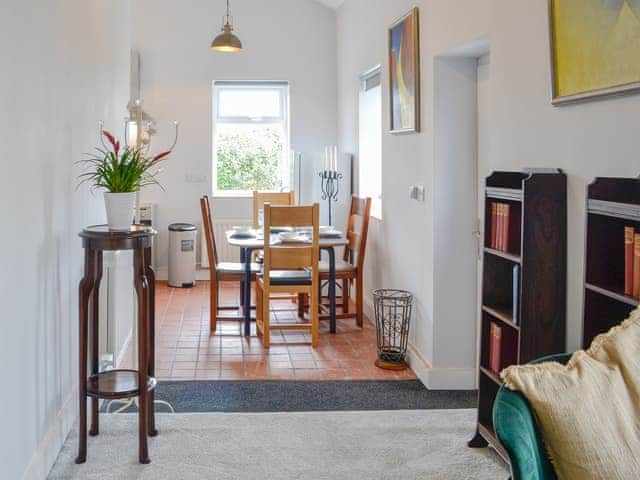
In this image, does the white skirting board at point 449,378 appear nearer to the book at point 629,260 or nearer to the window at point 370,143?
the book at point 629,260

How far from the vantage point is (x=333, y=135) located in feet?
25.9

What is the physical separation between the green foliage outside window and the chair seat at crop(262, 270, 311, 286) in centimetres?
267

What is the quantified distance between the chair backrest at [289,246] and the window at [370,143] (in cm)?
133

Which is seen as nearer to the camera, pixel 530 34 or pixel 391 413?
pixel 530 34

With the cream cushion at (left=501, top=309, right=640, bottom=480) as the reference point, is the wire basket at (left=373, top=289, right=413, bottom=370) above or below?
below

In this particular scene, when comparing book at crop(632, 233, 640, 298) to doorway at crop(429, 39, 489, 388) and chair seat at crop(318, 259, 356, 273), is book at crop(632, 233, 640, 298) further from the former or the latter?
chair seat at crop(318, 259, 356, 273)

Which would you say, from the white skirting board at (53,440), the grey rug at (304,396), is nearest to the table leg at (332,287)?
the grey rug at (304,396)

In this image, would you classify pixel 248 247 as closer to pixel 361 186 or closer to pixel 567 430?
pixel 361 186

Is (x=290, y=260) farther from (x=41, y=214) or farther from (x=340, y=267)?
(x=41, y=214)

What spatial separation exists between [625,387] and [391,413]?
Result: 212 cm

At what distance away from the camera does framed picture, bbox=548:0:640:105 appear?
82.5 inches

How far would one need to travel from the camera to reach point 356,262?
5.72 m

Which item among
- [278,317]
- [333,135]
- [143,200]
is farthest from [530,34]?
[143,200]

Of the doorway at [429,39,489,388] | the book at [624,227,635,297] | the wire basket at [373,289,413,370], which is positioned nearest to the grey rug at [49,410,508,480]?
the doorway at [429,39,489,388]
